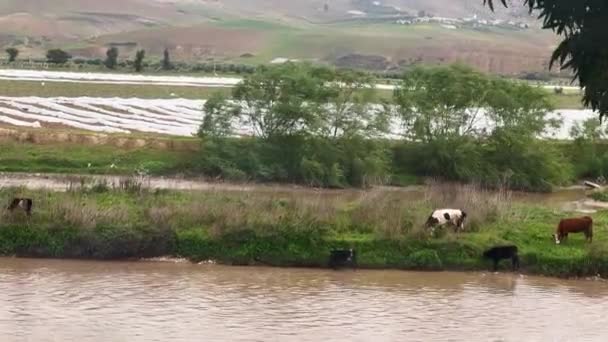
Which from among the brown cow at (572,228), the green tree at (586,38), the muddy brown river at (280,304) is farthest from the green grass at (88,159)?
the green tree at (586,38)

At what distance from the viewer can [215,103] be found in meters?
45.5

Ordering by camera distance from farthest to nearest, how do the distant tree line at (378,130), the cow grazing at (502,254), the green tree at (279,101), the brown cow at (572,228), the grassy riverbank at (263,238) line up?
1. the green tree at (279,101)
2. the distant tree line at (378,130)
3. the brown cow at (572,228)
4. the grassy riverbank at (263,238)
5. the cow grazing at (502,254)

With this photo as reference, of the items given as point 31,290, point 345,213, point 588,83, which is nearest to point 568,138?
point 345,213

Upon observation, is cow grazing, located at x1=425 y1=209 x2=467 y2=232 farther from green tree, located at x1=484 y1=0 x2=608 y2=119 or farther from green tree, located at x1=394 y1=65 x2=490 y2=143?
green tree, located at x1=394 y1=65 x2=490 y2=143

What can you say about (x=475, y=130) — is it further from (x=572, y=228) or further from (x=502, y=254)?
(x=502, y=254)

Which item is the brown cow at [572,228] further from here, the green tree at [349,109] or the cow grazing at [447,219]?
the green tree at [349,109]

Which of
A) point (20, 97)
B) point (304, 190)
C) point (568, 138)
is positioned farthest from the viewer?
point (20, 97)

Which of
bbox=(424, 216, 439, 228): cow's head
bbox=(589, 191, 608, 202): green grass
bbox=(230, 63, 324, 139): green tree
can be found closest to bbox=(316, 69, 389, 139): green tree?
bbox=(230, 63, 324, 139): green tree

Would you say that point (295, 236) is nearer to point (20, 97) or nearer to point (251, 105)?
point (251, 105)

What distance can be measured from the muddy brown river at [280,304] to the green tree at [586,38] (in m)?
10.3

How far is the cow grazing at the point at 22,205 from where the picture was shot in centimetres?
2662

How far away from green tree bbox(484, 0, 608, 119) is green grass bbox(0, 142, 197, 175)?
33525 mm

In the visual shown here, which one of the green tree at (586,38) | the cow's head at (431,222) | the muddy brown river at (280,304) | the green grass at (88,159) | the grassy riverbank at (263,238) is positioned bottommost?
the green grass at (88,159)

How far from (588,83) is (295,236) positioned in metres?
16.8
